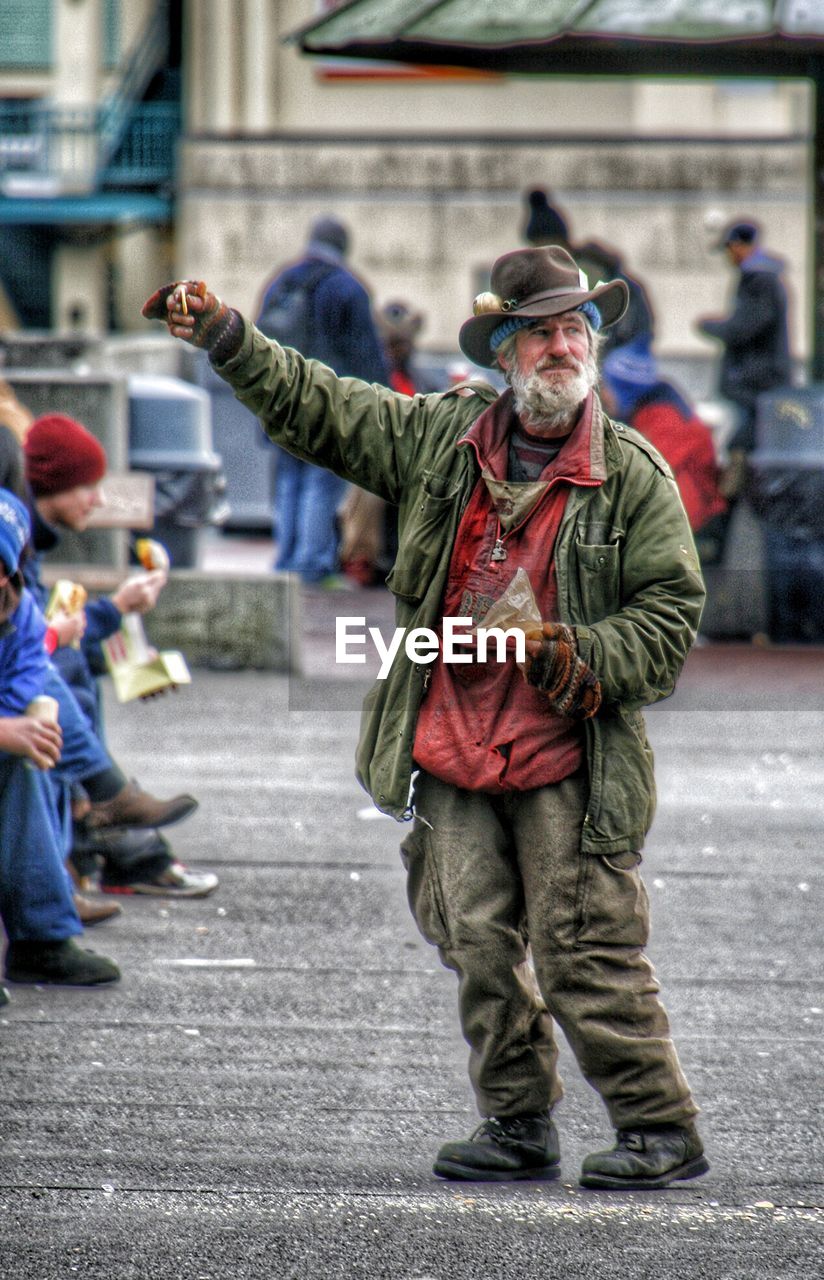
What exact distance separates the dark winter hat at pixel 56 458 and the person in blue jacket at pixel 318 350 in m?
6.50

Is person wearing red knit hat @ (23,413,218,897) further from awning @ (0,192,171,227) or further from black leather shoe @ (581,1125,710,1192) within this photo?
awning @ (0,192,171,227)

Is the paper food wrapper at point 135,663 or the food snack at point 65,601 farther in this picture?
the paper food wrapper at point 135,663

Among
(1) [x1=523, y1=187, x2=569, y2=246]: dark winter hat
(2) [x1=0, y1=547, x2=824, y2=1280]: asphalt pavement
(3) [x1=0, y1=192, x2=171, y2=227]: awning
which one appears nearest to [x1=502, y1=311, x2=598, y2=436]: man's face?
(2) [x1=0, y1=547, x2=824, y2=1280]: asphalt pavement

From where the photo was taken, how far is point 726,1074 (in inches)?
219

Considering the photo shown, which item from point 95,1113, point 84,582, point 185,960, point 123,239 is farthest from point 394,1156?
point 123,239

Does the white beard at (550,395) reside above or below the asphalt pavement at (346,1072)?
above

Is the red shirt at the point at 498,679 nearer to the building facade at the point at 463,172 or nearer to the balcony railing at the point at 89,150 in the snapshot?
the building facade at the point at 463,172

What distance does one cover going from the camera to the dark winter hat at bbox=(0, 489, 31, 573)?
19.1 ft

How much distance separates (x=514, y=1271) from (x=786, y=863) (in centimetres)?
381

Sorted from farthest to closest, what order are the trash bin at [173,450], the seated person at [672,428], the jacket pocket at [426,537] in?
1. the seated person at [672,428]
2. the trash bin at [173,450]
3. the jacket pocket at [426,537]

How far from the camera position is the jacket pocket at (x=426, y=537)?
186 inches

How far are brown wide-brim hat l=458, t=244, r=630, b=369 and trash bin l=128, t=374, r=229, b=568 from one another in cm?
714

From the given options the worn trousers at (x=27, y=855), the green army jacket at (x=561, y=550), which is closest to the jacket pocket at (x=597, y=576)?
the green army jacket at (x=561, y=550)

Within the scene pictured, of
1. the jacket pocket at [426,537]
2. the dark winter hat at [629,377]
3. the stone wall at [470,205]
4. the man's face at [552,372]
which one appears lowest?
the jacket pocket at [426,537]
